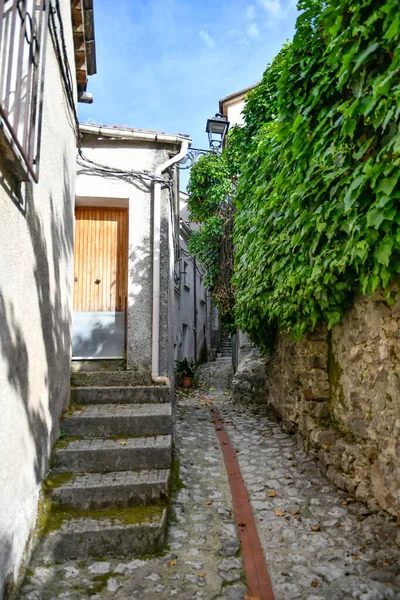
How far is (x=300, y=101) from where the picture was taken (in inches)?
135

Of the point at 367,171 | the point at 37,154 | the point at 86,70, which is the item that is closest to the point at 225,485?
the point at 367,171

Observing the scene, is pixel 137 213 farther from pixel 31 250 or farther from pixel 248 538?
pixel 248 538

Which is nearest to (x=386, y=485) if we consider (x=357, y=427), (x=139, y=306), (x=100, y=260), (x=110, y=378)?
(x=357, y=427)

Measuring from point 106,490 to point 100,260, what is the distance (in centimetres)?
353

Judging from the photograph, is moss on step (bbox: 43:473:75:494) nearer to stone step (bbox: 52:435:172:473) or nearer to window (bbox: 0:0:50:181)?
stone step (bbox: 52:435:172:473)

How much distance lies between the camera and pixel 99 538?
3055 millimetres

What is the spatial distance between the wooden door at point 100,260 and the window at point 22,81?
3.18 meters

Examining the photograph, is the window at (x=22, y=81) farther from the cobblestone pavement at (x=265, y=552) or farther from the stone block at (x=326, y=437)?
the stone block at (x=326, y=437)

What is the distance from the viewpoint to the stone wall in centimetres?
287

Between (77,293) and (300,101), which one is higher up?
(300,101)

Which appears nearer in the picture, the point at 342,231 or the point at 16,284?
the point at 16,284

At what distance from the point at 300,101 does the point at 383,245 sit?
70.3 inches

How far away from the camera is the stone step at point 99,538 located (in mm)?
2992

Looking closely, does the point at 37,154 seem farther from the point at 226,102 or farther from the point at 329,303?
the point at 226,102
